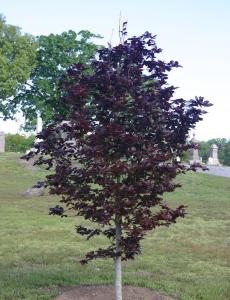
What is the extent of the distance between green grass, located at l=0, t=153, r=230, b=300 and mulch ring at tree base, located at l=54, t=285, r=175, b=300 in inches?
8.8

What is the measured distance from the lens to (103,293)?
19.7 feet

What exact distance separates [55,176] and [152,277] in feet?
8.65

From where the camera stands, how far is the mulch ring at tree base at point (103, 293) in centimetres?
585

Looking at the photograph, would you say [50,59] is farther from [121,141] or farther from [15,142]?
[121,141]

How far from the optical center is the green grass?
6609mm

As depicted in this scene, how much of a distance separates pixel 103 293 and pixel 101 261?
2.63 meters

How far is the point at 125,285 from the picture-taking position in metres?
6.53

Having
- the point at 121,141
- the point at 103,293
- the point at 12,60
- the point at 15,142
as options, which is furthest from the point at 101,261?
the point at 15,142

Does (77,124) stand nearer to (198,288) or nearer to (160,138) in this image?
(160,138)

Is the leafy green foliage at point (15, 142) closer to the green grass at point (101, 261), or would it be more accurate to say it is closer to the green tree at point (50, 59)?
the green tree at point (50, 59)

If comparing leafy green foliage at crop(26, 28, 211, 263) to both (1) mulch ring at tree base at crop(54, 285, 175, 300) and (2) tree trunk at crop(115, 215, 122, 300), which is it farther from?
(1) mulch ring at tree base at crop(54, 285, 175, 300)

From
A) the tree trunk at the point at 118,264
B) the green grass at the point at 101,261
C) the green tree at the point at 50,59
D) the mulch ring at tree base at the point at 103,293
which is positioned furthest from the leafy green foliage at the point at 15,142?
the tree trunk at the point at 118,264

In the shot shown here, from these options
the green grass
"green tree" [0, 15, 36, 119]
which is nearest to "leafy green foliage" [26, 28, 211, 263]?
the green grass

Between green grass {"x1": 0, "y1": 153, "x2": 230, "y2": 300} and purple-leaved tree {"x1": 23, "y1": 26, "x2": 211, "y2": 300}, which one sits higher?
purple-leaved tree {"x1": 23, "y1": 26, "x2": 211, "y2": 300}
